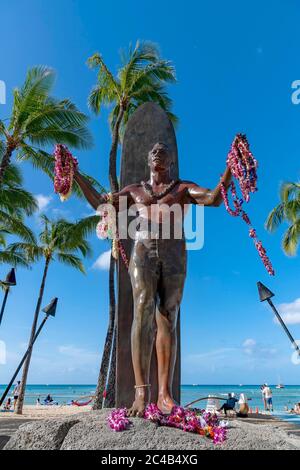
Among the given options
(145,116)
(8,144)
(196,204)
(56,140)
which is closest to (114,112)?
(56,140)

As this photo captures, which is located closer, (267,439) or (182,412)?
(267,439)

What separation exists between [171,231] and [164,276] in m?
0.38

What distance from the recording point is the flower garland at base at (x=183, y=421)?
8.79ft

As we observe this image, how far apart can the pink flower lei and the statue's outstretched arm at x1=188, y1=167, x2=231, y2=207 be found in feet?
3.33

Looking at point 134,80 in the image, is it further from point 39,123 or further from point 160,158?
point 160,158

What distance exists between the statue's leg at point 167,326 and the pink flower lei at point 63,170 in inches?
44.0

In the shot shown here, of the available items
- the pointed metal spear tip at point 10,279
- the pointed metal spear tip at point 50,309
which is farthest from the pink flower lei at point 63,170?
the pointed metal spear tip at point 50,309

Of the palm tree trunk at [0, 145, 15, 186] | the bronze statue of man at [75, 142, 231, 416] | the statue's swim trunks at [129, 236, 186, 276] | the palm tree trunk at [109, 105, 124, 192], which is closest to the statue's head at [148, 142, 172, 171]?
the bronze statue of man at [75, 142, 231, 416]

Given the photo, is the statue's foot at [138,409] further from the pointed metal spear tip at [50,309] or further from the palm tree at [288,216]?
the palm tree at [288,216]

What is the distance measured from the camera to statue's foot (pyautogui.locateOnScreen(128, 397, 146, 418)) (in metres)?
2.91

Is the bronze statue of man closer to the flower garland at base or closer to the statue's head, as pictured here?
the statue's head

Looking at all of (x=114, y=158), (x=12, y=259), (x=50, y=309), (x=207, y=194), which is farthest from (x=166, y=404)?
(x=12, y=259)
